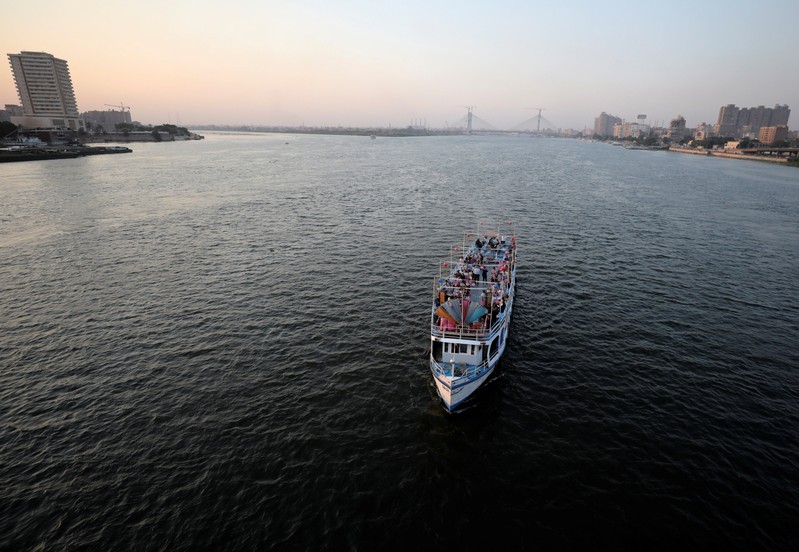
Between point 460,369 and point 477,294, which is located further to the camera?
point 477,294

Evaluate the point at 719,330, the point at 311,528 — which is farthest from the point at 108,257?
the point at 719,330

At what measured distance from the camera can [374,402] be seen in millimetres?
35250

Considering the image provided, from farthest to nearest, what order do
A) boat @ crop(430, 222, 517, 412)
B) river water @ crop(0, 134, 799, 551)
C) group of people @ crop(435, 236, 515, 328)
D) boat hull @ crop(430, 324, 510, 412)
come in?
group of people @ crop(435, 236, 515, 328)
boat @ crop(430, 222, 517, 412)
boat hull @ crop(430, 324, 510, 412)
river water @ crop(0, 134, 799, 551)

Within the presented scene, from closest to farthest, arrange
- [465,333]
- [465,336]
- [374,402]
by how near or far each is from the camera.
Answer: [374,402] < [465,336] < [465,333]

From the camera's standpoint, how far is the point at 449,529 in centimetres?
2481

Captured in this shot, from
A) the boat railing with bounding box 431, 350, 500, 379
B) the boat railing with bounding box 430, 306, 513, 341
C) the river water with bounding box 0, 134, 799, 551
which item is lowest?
the river water with bounding box 0, 134, 799, 551

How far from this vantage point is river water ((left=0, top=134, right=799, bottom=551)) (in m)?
25.4

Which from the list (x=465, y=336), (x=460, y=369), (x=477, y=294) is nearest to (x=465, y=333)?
(x=465, y=336)

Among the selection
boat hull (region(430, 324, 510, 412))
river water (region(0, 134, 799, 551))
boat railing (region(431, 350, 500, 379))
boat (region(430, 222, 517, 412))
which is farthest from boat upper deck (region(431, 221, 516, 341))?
river water (region(0, 134, 799, 551))

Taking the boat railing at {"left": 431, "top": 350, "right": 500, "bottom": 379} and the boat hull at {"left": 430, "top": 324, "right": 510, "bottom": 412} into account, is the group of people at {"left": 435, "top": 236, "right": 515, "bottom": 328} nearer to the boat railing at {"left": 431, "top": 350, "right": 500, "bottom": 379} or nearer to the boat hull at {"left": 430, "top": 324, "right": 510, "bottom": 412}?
the boat railing at {"left": 431, "top": 350, "right": 500, "bottom": 379}

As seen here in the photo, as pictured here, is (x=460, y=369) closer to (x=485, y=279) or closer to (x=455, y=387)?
(x=455, y=387)

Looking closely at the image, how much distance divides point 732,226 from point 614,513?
97.5m

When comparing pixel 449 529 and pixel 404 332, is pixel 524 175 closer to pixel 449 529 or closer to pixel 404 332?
pixel 404 332

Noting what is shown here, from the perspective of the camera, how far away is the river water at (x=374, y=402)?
83.2 feet
